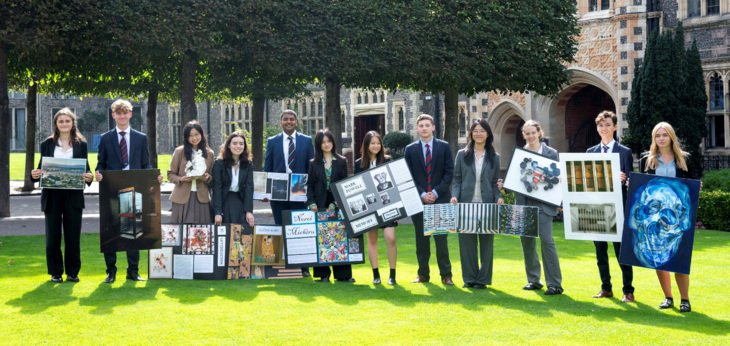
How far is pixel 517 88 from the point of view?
22.6m

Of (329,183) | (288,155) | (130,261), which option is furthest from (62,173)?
(329,183)

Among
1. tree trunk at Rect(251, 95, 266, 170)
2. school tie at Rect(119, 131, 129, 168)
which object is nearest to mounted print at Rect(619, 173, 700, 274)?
school tie at Rect(119, 131, 129, 168)

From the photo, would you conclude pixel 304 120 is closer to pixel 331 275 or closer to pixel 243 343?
pixel 331 275

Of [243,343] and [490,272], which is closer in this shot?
[243,343]

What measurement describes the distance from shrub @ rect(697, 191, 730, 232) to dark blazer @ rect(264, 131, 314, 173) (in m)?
10.0

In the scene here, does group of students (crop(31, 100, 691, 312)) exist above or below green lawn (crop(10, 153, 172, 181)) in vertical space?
below

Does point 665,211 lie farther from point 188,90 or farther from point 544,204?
point 188,90

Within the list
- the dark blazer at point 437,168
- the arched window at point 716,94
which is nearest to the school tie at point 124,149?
the dark blazer at point 437,168

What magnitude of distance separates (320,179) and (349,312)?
106 inches

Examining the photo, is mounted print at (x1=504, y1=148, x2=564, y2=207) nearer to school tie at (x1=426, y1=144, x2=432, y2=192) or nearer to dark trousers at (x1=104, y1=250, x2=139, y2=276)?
school tie at (x1=426, y1=144, x2=432, y2=192)

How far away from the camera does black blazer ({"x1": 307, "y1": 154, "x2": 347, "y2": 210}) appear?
442 inches

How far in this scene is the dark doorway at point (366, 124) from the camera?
42875 mm

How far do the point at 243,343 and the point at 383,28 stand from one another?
13835 mm

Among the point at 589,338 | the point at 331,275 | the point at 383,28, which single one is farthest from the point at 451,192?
the point at 383,28
